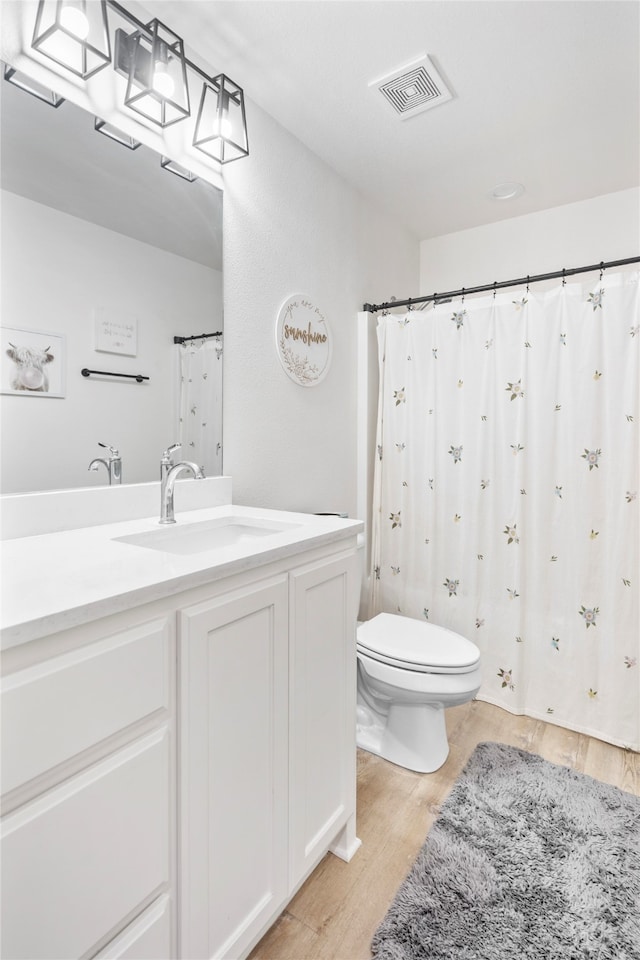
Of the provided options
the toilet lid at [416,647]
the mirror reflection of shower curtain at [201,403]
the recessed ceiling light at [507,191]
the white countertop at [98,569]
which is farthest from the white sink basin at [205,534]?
the recessed ceiling light at [507,191]

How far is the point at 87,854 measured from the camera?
0.70 m

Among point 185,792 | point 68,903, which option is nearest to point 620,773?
point 185,792

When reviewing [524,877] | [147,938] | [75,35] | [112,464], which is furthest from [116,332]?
[524,877]

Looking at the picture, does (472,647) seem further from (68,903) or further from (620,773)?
(68,903)

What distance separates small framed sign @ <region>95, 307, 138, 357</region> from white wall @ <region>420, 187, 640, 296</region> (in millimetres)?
2062

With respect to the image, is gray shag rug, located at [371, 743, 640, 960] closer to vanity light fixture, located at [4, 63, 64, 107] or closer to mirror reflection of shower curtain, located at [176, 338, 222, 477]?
mirror reflection of shower curtain, located at [176, 338, 222, 477]

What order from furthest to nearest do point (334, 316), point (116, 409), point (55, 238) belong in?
point (334, 316) < point (116, 409) < point (55, 238)

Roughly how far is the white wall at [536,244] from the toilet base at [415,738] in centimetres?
224

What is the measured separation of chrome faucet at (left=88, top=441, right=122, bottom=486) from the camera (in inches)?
52.3

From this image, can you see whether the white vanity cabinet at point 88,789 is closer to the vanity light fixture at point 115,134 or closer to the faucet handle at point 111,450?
the faucet handle at point 111,450

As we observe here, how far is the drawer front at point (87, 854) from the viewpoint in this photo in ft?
2.06

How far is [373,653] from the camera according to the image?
176 cm

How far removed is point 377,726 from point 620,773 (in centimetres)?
87

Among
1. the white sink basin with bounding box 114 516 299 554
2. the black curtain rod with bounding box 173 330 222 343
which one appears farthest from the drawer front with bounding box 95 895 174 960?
the black curtain rod with bounding box 173 330 222 343
